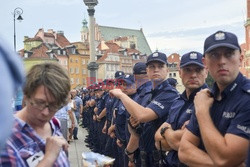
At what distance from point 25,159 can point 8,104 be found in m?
1.27

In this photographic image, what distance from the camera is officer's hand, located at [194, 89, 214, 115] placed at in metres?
2.74

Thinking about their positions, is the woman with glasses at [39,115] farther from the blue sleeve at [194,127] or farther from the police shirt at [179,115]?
the police shirt at [179,115]

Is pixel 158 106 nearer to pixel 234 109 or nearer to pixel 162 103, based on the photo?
pixel 162 103

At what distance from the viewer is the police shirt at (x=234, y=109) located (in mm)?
2539

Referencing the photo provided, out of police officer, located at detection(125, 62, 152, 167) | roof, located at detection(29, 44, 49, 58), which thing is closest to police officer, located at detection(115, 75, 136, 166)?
police officer, located at detection(125, 62, 152, 167)

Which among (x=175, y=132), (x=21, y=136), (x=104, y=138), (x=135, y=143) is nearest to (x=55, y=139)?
(x=21, y=136)

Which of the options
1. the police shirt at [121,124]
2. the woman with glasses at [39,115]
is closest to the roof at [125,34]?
the police shirt at [121,124]

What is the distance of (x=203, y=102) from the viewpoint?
280 centimetres

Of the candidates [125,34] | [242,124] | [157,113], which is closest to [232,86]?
[242,124]

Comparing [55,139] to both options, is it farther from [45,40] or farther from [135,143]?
[45,40]

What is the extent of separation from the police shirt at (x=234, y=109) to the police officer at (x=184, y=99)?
923 millimetres

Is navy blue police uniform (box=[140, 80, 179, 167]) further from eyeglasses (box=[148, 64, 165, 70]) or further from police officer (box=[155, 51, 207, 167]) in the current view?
police officer (box=[155, 51, 207, 167])

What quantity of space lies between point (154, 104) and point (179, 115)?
794 millimetres

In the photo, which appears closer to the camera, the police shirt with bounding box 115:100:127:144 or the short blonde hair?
the short blonde hair
